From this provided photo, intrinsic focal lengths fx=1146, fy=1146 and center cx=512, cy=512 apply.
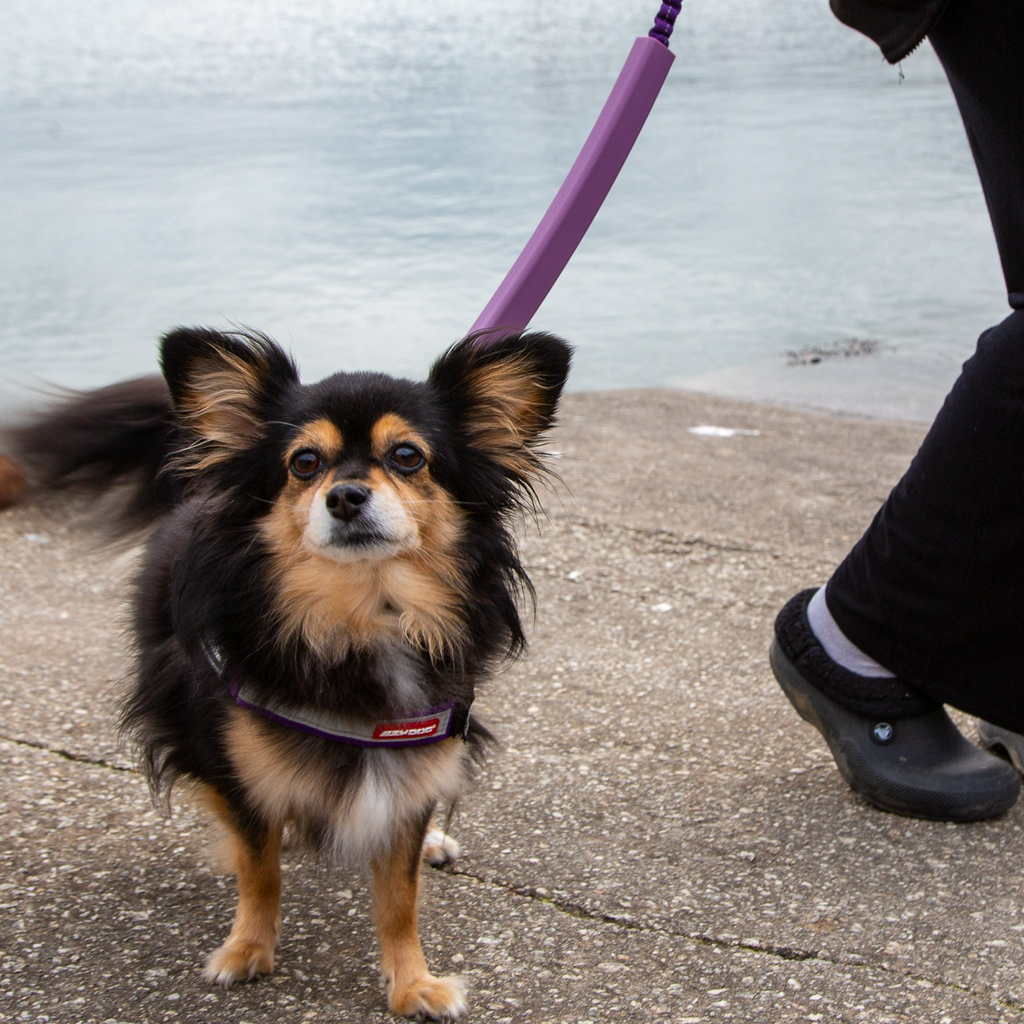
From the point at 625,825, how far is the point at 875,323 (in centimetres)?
580

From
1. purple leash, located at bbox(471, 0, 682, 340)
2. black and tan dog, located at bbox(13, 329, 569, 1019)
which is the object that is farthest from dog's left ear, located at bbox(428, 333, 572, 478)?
purple leash, located at bbox(471, 0, 682, 340)

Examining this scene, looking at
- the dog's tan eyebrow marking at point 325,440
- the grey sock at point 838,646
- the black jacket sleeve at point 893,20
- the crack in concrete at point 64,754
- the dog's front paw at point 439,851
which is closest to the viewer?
the dog's tan eyebrow marking at point 325,440

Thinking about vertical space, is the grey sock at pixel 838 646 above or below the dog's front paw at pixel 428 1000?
above

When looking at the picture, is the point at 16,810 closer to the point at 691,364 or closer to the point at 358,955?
the point at 358,955

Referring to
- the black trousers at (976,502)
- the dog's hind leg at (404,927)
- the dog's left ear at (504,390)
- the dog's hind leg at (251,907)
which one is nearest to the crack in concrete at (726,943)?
the dog's hind leg at (404,927)

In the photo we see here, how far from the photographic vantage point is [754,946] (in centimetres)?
189

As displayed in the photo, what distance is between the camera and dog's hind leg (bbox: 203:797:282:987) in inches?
70.8

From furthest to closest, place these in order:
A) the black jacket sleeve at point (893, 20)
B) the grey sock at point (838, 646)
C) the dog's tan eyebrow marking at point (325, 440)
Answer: the grey sock at point (838, 646) → the black jacket sleeve at point (893, 20) → the dog's tan eyebrow marking at point (325, 440)

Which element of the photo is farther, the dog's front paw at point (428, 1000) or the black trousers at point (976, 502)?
the black trousers at point (976, 502)

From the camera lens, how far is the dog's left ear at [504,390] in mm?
1836

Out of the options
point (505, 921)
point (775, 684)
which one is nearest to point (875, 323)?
point (775, 684)

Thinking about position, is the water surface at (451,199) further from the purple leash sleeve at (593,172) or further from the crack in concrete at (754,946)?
the crack in concrete at (754,946)

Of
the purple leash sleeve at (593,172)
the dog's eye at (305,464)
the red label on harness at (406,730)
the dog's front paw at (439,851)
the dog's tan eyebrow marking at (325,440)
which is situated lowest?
the dog's front paw at (439,851)

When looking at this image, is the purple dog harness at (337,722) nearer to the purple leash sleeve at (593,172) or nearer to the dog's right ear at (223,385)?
the dog's right ear at (223,385)
